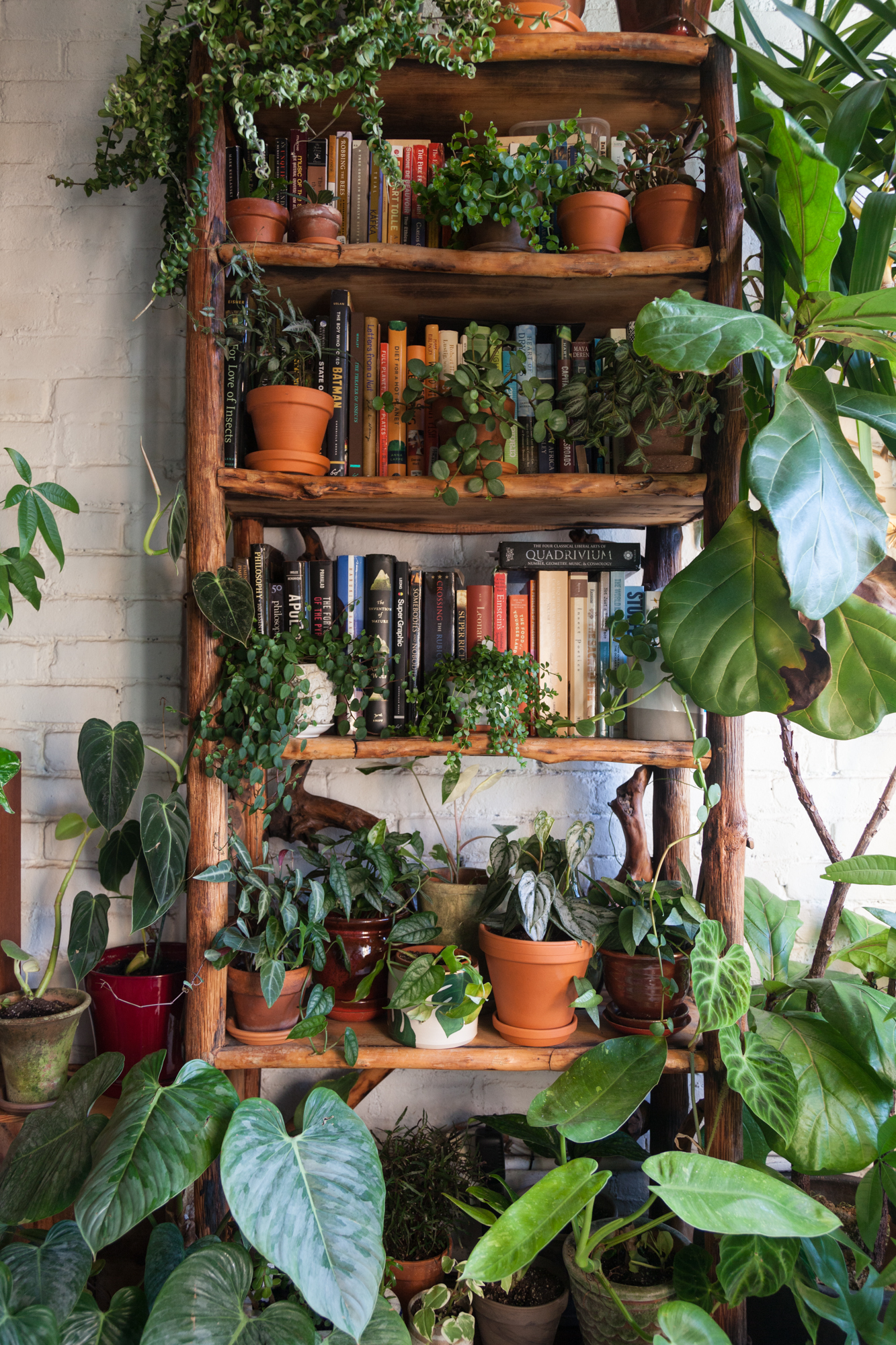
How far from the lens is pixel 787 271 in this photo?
124 cm

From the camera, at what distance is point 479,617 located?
1539 millimetres

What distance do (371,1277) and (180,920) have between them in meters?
0.88

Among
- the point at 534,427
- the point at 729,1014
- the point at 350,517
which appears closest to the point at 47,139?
the point at 350,517

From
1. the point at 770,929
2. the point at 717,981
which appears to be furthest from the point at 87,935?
the point at 770,929

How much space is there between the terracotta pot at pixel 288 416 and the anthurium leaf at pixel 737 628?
0.69 metres

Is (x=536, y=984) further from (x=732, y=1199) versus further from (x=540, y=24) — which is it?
(x=540, y=24)

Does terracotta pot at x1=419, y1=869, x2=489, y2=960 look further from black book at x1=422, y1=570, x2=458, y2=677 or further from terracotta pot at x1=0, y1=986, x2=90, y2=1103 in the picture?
terracotta pot at x1=0, y1=986, x2=90, y2=1103

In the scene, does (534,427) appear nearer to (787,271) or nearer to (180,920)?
(787,271)

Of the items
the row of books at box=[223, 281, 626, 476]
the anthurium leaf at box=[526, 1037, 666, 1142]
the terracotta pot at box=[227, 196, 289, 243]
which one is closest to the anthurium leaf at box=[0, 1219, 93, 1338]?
the anthurium leaf at box=[526, 1037, 666, 1142]

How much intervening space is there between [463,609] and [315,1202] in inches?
38.8

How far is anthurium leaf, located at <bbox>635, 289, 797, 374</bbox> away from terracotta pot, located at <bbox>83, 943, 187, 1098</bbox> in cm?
→ 133

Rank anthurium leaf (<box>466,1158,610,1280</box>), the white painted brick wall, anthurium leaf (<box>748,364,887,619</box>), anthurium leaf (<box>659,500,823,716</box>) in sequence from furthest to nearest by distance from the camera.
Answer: the white painted brick wall < anthurium leaf (<box>659,500,823,716</box>) < anthurium leaf (<box>466,1158,610,1280</box>) < anthurium leaf (<box>748,364,887,619</box>)

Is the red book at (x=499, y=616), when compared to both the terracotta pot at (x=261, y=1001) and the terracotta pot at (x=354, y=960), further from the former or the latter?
the terracotta pot at (x=261, y=1001)

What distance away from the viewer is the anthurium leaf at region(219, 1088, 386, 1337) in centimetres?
98
